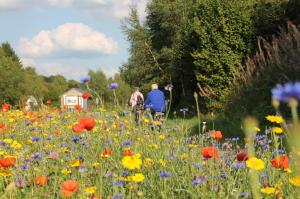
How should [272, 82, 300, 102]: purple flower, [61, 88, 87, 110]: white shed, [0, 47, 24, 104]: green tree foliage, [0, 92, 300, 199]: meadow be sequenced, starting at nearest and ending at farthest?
[272, 82, 300, 102]: purple flower < [0, 92, 300, 199]: meadow < [61, 88, 87, 110]: white shed < [0, 47, 24, 104]: green tree foliage

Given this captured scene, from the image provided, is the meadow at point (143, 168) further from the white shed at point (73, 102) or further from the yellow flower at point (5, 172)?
the white shed at point (73, 102)

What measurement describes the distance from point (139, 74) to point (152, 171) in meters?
29.4

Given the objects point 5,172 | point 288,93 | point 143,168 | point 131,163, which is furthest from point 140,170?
point 288,93

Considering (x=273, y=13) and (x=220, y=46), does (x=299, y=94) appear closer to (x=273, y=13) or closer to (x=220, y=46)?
(x=220, y=46)

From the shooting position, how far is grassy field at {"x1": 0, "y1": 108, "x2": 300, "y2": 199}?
2.86 metres

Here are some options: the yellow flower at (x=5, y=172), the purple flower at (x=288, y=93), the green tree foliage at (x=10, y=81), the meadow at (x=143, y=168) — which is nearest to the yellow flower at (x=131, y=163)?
the meadow at (x=143, y=168)

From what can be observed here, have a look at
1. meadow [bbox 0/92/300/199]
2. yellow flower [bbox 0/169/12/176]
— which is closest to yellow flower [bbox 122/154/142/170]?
meadow [bbox 0/92/300/199]

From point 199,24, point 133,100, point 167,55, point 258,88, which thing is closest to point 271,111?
point 258,88

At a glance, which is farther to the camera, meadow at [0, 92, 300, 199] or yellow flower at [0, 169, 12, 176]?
yellow flower at [0, 169, 12, 176]

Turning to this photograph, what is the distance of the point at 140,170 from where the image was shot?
13.0ft

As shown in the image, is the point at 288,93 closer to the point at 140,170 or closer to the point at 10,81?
the point at 140,170

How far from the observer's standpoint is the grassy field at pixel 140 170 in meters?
2.86

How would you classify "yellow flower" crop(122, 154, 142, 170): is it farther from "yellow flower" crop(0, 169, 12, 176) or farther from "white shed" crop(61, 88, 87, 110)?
"white shed" crop(61, 88, 87, 110)

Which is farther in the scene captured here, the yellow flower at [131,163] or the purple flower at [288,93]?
the yellow flower at [131,163]
